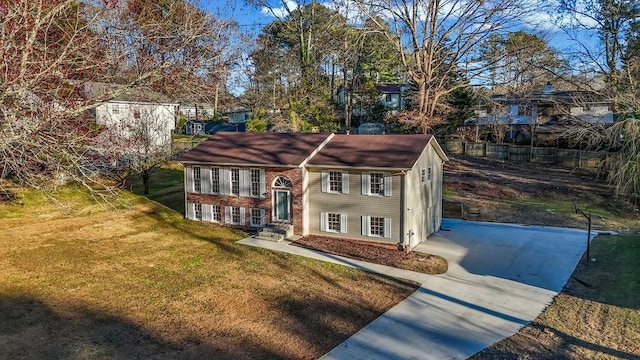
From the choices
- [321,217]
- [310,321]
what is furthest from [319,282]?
[321,217]

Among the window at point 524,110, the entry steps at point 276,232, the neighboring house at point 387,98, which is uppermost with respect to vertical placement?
the neighboring house at point 387,98

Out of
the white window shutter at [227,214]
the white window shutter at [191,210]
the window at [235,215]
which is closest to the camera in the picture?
the window at [235,215]

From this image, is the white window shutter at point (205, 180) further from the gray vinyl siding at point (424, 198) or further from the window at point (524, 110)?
the window at point (524, 110)

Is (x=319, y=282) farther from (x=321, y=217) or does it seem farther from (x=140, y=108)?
(x=140, y=108)

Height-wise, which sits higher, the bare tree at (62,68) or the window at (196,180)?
the bare tree at (62,68)

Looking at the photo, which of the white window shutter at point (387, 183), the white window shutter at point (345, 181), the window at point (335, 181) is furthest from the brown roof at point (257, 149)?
the white window shutter at point (387, 183)

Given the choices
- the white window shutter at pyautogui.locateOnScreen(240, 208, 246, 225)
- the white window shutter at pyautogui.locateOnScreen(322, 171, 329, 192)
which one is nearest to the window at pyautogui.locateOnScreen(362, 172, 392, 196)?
the white window shutter at pyautogui.locateOnScreen(322, 171, 329, 192)

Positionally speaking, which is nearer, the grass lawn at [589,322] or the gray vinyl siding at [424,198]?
the grass lawn at [589,322]
